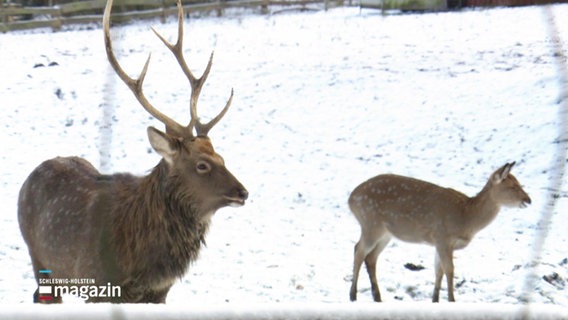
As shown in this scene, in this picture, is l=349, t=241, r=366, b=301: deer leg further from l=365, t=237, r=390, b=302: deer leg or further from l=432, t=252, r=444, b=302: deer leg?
l=432, t=252, r=444, b=302: deer leg

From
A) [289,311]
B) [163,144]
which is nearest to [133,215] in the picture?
[163,144]

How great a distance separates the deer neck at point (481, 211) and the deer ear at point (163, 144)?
3713 mm

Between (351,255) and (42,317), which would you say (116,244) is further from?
(351,255)

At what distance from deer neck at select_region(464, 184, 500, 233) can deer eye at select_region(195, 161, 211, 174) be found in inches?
140

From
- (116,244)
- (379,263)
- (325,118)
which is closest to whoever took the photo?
(116,244)

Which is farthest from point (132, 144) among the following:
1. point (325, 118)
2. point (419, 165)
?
point (419, 165)

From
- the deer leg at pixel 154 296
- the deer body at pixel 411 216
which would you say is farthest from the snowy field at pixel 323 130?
the deer leg at pixel 154 296

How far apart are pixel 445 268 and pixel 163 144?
3.32 meters

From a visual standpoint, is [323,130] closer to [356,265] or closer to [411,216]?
[411,216]

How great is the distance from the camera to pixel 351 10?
28922 mm

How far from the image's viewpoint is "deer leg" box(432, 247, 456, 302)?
753 centimetres

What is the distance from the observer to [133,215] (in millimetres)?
5070

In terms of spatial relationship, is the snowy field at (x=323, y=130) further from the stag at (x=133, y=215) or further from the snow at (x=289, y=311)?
the snow at (x=289, y=311)

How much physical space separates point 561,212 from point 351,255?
2.87 m
